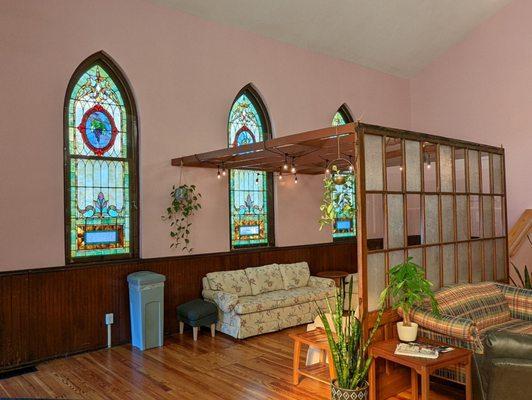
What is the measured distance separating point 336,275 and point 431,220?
10.2 feet

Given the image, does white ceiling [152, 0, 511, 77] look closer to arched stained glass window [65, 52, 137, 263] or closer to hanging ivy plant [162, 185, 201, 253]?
arched stained glass window [65, 52, 137, 263]

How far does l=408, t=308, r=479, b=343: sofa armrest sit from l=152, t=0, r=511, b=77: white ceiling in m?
4.86

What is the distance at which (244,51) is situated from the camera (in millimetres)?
7320

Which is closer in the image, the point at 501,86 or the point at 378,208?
the point at 378,208

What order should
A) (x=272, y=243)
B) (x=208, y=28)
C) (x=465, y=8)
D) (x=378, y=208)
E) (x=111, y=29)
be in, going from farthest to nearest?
(x=465, y=8) → (x=272, y=243) → (x=208, y=28) → (x=111, y=29) → (x=378, y=208)

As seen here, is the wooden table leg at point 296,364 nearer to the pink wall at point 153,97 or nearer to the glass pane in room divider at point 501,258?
the pink wall at point 153,97

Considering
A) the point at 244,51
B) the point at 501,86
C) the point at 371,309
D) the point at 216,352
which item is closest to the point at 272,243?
the point at 216,352

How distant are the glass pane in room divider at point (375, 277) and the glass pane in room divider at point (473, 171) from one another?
2076 millimetres

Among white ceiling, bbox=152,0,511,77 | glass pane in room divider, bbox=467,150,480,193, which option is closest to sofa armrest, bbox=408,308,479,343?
glass pane in room divider, bbox=467,150,480,193

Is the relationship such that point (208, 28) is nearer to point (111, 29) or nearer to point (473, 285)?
point (111, 29)

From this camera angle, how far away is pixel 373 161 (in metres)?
4.21

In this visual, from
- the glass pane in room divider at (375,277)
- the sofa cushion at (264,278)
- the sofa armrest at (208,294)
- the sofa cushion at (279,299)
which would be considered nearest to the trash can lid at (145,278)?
the sofa armrest at (208,294)

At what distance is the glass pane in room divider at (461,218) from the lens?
213 inches

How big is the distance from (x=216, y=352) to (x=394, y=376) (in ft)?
7.25
